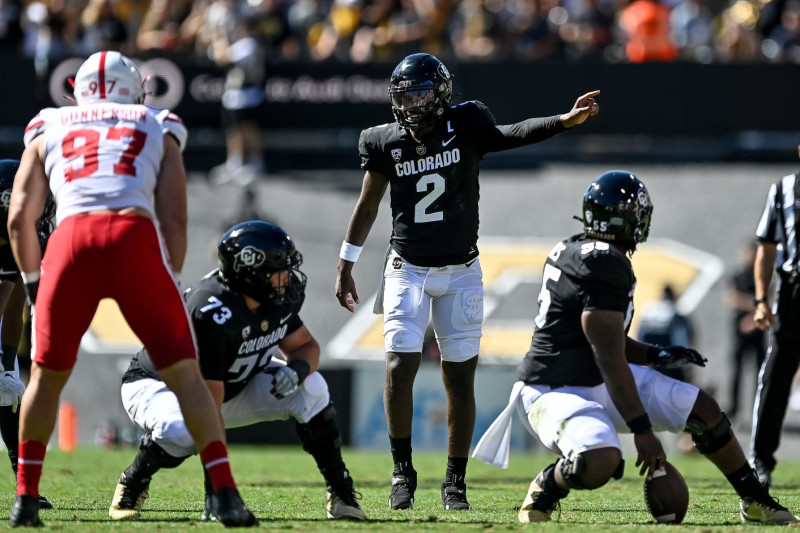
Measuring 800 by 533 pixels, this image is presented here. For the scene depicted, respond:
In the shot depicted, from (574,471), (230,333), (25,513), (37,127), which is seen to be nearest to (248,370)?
(230,333)

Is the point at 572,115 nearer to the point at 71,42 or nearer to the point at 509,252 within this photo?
the point at 509,252

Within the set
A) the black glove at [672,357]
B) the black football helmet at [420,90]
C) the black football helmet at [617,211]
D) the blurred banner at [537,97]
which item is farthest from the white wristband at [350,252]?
the blurred banner at [537,97]

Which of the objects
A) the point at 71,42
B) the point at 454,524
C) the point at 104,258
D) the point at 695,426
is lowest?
the point at 454,524

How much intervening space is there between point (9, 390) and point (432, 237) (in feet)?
7.90

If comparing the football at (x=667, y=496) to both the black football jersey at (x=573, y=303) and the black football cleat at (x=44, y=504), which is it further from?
the black football cleat at (x=44, y=504)

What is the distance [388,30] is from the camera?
18.2 meters

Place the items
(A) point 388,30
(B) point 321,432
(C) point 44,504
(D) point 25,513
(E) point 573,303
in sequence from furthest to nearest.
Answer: (A) point 388,30
(C) point 44,504
(B) point 321,432
(E) point 573,303
(D) point 25,513

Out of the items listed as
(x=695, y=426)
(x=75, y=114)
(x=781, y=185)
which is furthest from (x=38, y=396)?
(x=781, y=185)

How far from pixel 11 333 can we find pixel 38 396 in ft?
5.87

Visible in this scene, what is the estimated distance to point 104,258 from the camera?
5121 millimetres

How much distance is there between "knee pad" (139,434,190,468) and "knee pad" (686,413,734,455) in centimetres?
228

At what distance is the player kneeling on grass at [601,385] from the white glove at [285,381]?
37.5 inches

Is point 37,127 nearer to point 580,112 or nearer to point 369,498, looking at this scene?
point 580,112

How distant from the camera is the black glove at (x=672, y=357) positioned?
582 centimetres
